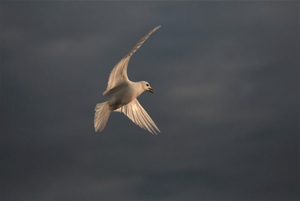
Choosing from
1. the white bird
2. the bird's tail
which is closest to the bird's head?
the white bird

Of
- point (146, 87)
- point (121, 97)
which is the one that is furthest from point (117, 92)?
point (146, 87)

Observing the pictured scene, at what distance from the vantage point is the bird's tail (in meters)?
23.8

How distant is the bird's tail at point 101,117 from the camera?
2384 centimetres

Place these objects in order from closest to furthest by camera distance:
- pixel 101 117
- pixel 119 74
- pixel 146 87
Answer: pixel 119 74
pixel 101 117
pixel 146 87

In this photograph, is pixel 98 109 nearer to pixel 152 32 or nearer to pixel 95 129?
pixel 95 129

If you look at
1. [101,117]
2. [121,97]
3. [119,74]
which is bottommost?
[101,117]

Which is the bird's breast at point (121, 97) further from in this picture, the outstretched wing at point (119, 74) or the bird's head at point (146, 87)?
the bird's head at point (146, 87)

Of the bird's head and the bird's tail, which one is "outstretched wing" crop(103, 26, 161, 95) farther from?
the bird's head

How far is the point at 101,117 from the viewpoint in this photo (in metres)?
23.9

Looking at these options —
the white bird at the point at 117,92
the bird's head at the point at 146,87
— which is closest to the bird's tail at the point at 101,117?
the white bird at the point at 117,92

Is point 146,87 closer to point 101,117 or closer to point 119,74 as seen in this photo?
point 119,74

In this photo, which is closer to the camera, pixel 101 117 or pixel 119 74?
pixel 119 74

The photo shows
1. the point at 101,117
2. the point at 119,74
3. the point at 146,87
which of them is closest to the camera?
the point at 119,74

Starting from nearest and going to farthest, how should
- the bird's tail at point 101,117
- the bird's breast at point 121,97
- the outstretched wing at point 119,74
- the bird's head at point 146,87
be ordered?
1. the outstretched wing at point 119,74
2. the bird's breast at point 121,97
3. the bird's tail at point 101,117
4. the bird's head at point 146,87
